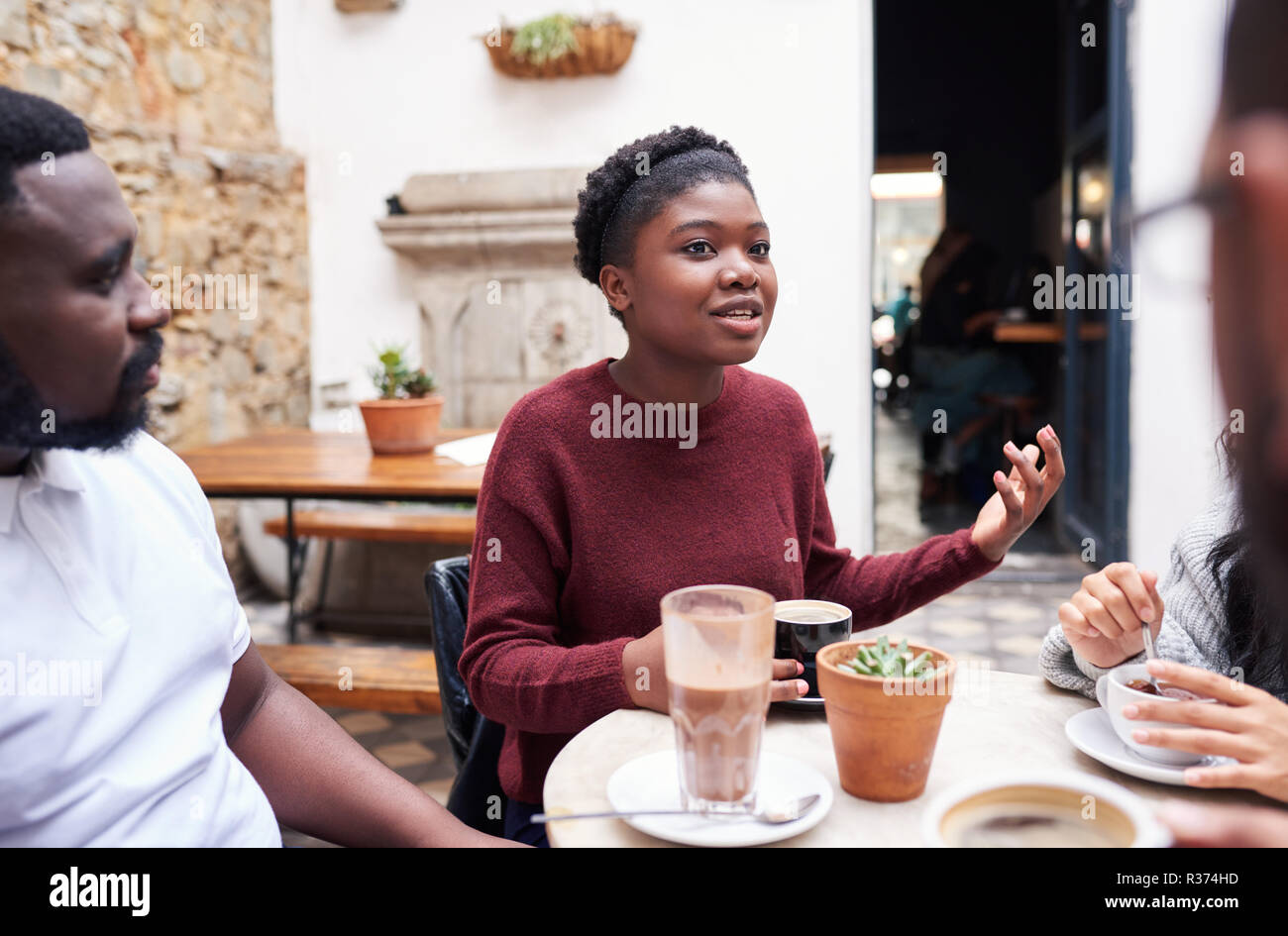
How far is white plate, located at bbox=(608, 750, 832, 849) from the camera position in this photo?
0.81 meters

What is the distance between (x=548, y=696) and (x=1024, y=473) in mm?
639

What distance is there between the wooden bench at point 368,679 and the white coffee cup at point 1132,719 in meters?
1.95

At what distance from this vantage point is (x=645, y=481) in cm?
132

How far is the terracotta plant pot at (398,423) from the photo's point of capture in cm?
311

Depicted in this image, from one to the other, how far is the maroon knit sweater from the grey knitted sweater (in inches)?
10.0

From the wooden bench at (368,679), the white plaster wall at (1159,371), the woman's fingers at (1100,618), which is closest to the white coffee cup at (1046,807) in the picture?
the woman's fingers at (1100,618)

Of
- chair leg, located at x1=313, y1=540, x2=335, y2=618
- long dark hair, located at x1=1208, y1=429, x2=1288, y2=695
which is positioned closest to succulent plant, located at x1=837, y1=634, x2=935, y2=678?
long dark hair, located at x1=1208, y1=429, x2=1288, y2=695

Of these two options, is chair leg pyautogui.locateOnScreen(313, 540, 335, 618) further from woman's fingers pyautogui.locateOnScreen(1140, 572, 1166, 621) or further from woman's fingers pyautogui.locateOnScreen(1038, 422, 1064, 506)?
woman's fingers pyautogui.locateOnScreen(1140, 572, 1166, 621)

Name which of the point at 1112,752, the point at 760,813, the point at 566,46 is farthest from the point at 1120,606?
the point at 566,46

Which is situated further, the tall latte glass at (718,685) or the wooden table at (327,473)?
the wooden table at (327,473)

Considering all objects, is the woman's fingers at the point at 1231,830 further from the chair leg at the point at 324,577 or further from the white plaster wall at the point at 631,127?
the white plaster wall at the point at 631,127
